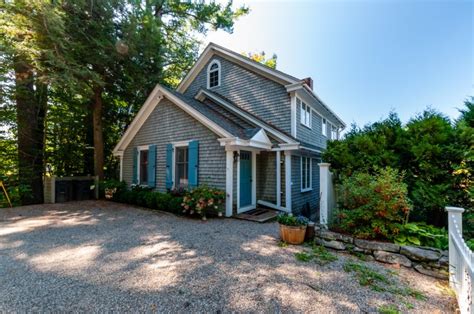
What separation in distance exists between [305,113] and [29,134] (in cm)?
1261

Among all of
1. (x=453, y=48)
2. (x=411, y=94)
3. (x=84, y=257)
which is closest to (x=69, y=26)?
(x=84, y=257)

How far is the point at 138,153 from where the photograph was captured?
9.84m

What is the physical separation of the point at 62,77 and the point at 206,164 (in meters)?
6.83

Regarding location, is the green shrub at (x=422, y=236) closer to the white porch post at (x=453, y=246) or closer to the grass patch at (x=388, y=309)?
the white porch post at (x=453, y=246)

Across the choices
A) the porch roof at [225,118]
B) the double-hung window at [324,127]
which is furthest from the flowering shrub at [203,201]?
the double-hung window at [324,127]

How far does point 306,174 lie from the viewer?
31.5 feet

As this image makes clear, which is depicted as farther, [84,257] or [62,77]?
[62,77]

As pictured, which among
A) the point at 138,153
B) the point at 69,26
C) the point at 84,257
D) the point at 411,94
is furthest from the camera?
the point at 411,94

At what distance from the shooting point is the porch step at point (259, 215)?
260 inches

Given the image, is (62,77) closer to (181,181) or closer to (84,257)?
(181,181)

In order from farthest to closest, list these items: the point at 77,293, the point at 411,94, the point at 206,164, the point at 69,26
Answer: the point at 411,94 < the point at 69,26 < the point at 206,164 < the point at 77,293

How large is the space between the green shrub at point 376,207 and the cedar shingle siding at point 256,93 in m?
4.57

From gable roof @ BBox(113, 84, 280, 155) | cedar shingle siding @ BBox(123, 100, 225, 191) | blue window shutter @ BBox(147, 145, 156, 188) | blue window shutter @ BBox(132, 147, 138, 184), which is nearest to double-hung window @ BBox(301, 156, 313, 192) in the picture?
gable roof @ BBox(113, 84, 280, 155)

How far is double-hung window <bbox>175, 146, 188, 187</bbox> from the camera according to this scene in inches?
323
